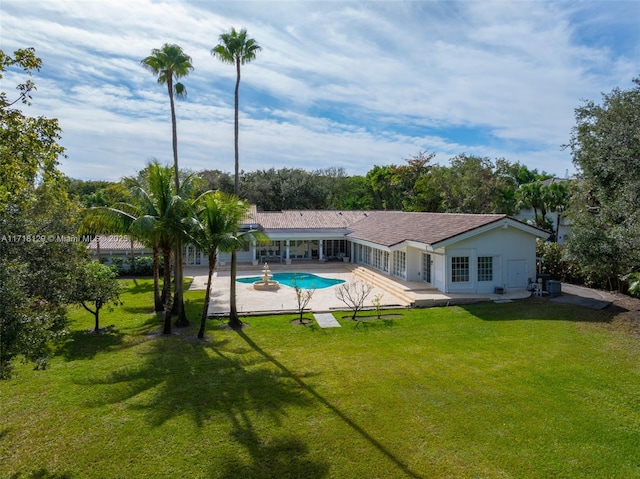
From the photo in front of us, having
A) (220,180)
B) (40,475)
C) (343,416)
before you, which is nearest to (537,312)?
(343,416)

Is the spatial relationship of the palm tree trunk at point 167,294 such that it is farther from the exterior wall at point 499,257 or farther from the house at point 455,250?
the exterior wall at point 499,257

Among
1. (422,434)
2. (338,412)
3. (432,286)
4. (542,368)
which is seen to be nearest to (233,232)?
(338,412)

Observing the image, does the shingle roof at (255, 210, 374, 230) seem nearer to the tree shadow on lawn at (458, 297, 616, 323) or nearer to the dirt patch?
the tree shadow on lawn at (458, 297, 616, 323)

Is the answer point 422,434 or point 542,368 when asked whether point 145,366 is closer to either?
point 422,434

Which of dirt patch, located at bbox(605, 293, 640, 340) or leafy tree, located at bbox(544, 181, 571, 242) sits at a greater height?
leafy tree, located at bbox(544, 181, 571, 242)

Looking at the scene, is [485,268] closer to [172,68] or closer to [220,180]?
[172,68]

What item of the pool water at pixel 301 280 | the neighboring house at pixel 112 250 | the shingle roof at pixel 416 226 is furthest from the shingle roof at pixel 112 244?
the shingle roof at pixel 416 226

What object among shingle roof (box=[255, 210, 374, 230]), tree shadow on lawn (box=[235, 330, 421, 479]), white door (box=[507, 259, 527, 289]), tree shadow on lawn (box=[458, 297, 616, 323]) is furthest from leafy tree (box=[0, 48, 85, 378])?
shingle roof (box=[255, 210, 374, 230])
